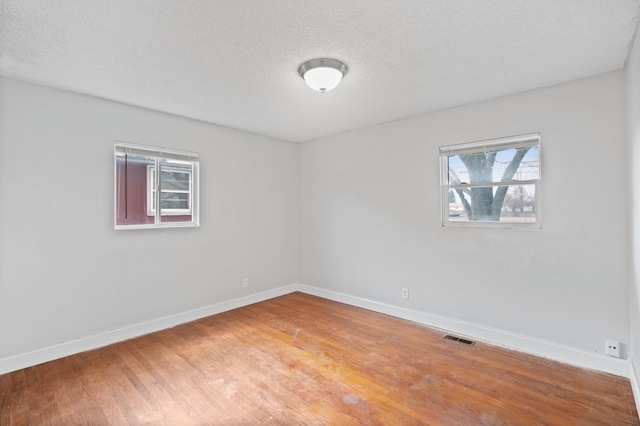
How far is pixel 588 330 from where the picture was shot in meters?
2.50

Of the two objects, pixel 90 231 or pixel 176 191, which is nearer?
pixel 90 231

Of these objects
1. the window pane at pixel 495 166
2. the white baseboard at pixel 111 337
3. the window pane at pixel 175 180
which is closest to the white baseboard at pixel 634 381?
the window pane at pixel 495 166

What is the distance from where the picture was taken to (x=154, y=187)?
3.38 metres

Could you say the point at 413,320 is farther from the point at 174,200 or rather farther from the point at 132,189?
the point at 132,189

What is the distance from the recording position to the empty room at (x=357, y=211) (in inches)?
74.8

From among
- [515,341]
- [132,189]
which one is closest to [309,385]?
[515,341]

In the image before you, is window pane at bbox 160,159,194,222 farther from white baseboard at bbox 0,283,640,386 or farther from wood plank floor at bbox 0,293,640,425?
wood plank floor at bbox 0,293,640,425

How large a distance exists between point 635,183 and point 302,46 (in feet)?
8.06

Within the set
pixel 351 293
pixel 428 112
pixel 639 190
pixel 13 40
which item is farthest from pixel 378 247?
pixel 13 40

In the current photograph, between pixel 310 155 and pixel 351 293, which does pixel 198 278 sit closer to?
pixel 351 293

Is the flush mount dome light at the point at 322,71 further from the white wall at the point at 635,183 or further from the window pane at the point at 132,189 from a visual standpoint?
the window pane at the point at 132,189

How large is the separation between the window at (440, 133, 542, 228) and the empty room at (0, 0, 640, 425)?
22 millimetres

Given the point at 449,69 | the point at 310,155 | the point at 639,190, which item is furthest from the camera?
the point at 310,155

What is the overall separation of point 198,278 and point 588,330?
158 inches
